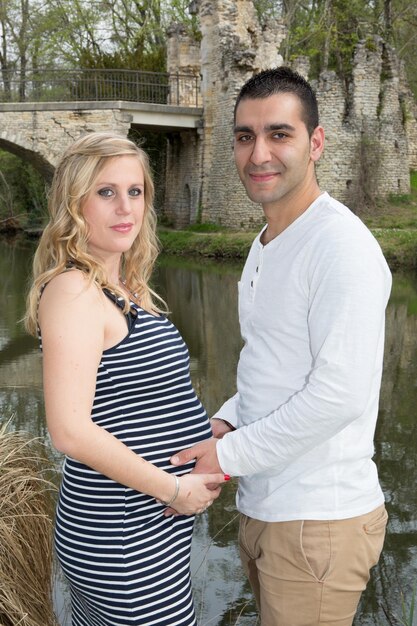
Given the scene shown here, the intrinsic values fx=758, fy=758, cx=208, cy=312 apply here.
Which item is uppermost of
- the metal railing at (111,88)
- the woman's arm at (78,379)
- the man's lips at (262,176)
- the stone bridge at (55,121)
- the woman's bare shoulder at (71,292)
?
the metal railing at (111,88)

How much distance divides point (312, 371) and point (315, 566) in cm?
48

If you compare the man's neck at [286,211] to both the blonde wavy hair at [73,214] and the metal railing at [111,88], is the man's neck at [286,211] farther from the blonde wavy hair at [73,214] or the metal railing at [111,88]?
the metal railing at [111,88]

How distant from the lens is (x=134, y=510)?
5.69ft

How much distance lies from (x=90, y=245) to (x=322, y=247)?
569 millimetres

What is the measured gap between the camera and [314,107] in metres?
1.86

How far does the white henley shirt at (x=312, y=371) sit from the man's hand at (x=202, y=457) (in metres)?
0.03

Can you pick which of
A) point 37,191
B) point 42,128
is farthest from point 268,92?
point 37,191

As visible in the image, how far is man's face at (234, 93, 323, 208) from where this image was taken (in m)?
1.80

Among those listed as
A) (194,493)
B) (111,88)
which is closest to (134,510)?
(194,493)

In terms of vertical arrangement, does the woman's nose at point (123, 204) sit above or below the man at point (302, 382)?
above

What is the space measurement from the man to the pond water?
133 centimetres

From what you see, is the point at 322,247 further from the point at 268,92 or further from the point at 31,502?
the point at 31,502

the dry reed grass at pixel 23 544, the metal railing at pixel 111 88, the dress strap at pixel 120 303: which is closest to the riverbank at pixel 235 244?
the metal railing at pixel 111 88

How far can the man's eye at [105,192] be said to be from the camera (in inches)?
71.0
